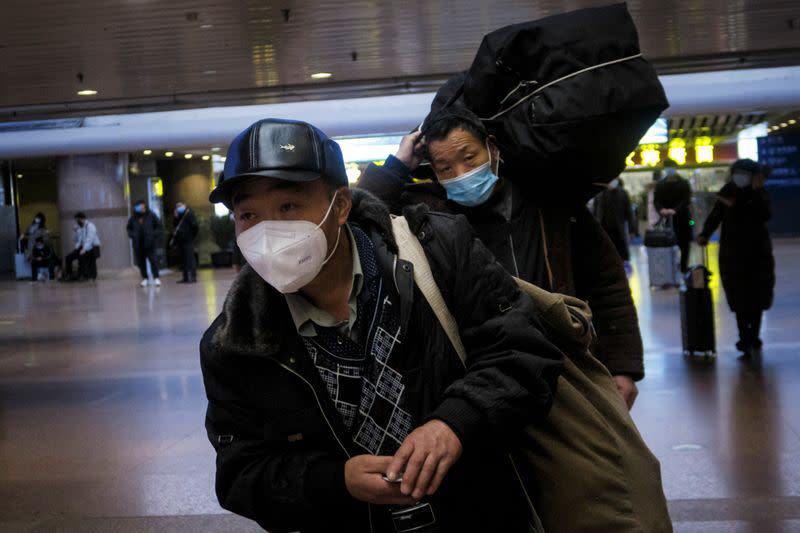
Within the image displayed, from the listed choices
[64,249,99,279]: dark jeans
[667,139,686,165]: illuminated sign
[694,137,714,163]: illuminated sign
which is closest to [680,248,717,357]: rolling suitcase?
[667,139,686,165]: illuminated sign

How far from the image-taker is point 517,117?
308 centimetres

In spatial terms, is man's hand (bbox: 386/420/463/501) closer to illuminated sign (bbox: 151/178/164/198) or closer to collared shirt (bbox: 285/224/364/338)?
collared shirt (bbox: 285/224/364/338)

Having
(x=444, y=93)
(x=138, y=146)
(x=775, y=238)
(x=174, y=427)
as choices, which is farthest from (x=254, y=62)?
(x=775, y=238)

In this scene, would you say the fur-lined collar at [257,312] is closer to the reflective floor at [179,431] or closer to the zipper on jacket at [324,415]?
the zipper on jacket at [324,415]

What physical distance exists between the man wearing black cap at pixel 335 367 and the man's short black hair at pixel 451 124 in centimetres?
112

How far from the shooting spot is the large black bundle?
9.47ft

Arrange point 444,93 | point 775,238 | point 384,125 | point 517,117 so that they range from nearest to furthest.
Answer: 1. point 517,117
2. point 444,93
3. point 384,125
4. point 775,238

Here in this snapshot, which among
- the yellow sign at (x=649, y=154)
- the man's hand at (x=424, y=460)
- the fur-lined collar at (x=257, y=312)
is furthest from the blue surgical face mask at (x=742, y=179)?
the yellow sign at (x=649, y=154)

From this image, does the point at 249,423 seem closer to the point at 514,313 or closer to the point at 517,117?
the point at 514,313

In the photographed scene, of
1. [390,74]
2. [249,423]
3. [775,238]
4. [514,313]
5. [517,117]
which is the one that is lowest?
[775,238]

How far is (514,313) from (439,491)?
14.8 inches

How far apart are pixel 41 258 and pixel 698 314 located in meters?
25.3

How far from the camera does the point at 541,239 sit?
329cm

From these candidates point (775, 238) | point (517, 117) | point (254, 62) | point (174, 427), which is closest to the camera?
point (517, 117)
